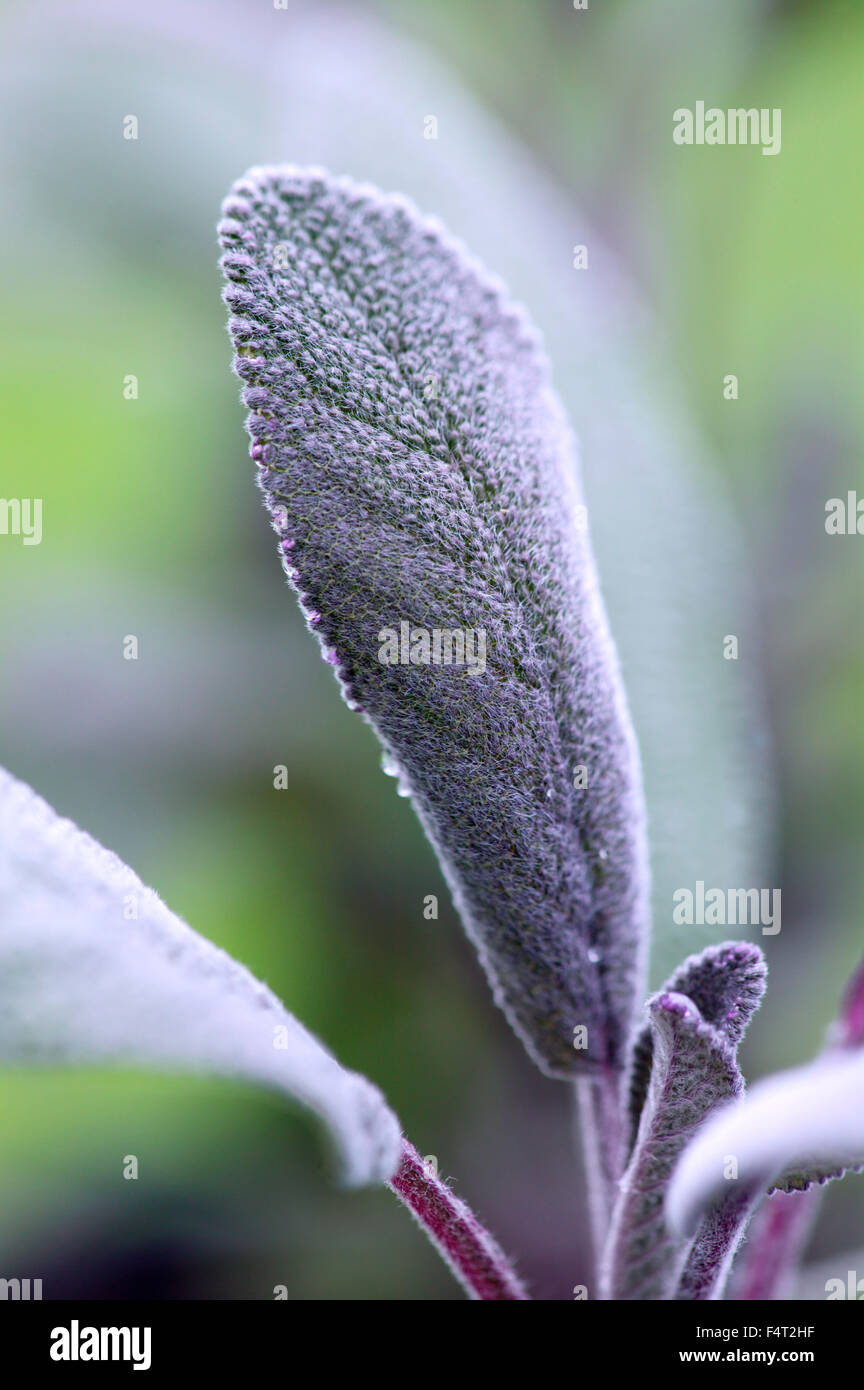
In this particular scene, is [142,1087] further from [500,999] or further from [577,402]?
[577,402]

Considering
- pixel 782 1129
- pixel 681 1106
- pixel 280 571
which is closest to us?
pixel 782 1129

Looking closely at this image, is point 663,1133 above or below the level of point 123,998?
below

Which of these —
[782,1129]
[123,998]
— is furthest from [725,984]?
[123,998]

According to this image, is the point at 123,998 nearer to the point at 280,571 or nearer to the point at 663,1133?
the point at 663,1133

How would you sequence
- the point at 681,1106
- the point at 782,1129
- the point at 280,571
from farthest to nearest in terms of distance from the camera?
the point at 280,571 < the point at 681,1106 < the point at 782,1129

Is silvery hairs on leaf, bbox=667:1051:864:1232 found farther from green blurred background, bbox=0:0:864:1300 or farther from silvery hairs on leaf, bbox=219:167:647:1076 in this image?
green blurred background, bbox=0:0:864:1300

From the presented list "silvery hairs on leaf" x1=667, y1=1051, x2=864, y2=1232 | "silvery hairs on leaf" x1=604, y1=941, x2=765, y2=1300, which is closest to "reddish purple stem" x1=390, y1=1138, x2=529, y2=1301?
"silvery hairs on leaf" x1=604, y1=941, x2=765, y2=1300

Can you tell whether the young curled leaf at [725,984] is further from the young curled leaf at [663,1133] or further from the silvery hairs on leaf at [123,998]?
the silvery hairs on leaf at [123,998]
